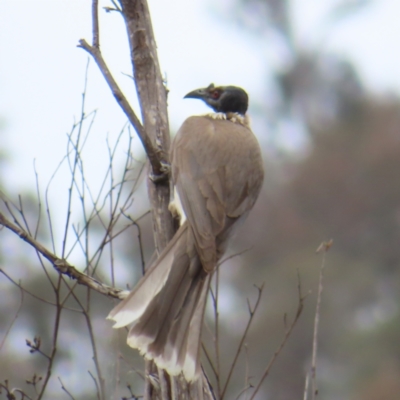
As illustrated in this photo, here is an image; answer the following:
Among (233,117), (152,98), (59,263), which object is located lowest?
(59,263)

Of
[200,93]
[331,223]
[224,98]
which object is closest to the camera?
[224,98]

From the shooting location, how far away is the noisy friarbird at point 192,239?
3.84 meters

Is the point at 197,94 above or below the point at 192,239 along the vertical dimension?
above

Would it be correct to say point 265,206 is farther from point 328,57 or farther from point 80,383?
point 80,383

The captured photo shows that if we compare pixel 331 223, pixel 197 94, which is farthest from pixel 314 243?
pixel 197 94

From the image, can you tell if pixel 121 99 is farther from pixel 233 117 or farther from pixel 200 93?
pixel 200 93

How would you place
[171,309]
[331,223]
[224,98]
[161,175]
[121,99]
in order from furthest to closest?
[331,223]
[224,98]
[161,175]
[171,309]
[121,99]

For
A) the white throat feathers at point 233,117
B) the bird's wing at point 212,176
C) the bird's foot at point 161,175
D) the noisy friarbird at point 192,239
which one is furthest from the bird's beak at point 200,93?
the bird's foot at point 161,175

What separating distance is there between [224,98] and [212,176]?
101 cm

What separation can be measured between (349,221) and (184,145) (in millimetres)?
31741

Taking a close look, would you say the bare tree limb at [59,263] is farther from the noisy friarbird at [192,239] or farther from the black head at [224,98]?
the black head at [224,98]

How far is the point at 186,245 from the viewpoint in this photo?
4.06 meters

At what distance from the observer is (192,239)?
4086 millimetres

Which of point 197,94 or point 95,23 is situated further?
point 197,94
